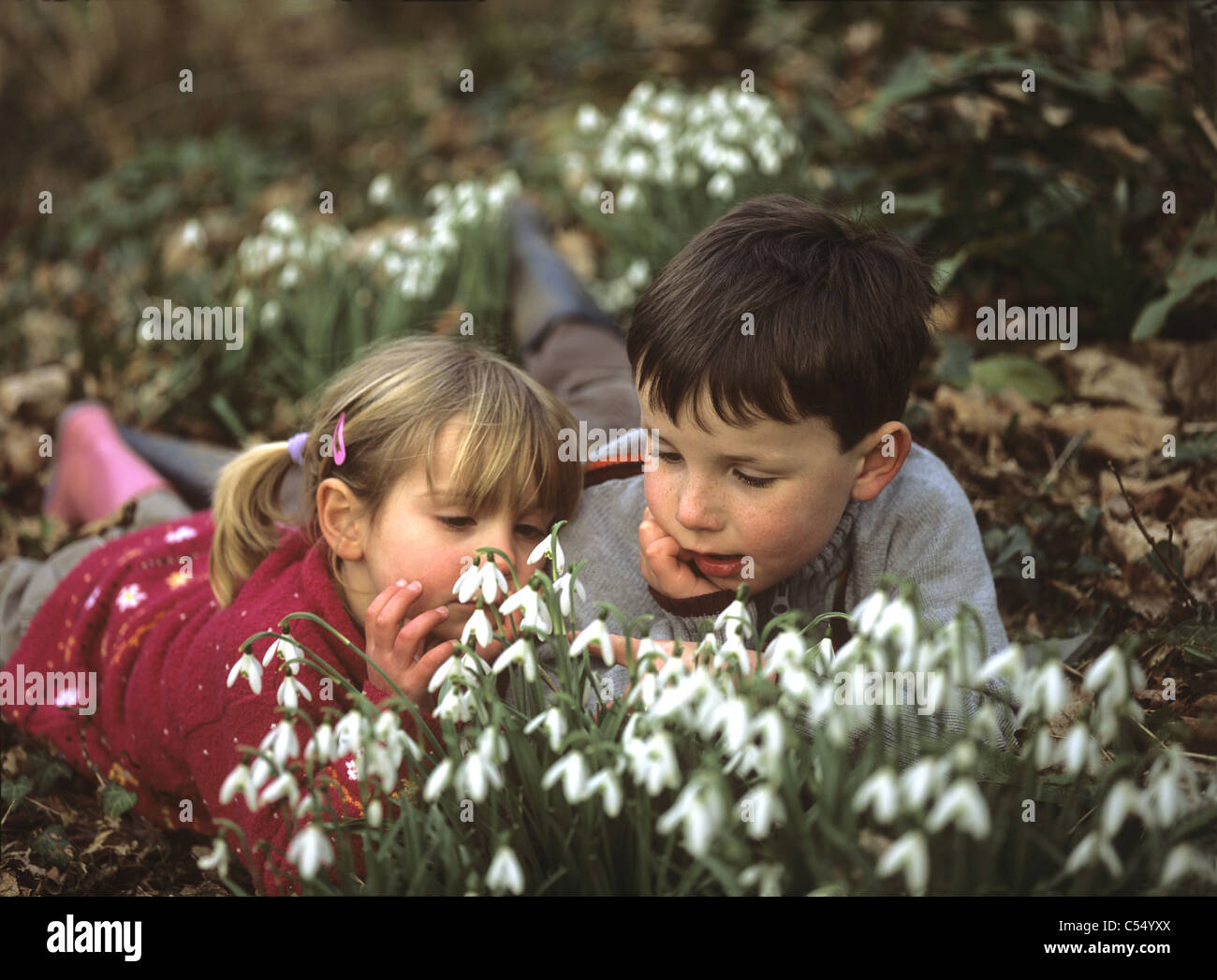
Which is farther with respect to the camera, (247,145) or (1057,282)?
(247,145)

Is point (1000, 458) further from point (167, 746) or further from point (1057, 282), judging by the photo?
point (167, 746)

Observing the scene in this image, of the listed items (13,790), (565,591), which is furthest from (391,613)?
(13,790)

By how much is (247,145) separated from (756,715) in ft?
20.1

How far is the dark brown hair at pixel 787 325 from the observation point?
6.50 feet

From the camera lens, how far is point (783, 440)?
2004 millimetres

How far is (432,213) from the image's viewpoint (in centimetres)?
547

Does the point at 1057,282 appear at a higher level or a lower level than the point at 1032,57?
lower

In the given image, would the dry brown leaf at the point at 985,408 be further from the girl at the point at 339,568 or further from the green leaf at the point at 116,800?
the green leaf at the point at 116,800

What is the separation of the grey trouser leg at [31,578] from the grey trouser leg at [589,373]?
119 cm

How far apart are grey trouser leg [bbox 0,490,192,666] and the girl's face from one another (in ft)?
4.02

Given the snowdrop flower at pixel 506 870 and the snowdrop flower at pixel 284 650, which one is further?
the snowdrop flower at pixel 284 650

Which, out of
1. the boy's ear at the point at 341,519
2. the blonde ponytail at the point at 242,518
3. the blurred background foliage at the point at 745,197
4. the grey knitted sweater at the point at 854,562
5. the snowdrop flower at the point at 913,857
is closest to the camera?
the snowdrop flower at the point at 913,857

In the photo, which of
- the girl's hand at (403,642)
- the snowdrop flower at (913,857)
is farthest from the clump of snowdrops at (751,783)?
the girl's hand at (403,642)

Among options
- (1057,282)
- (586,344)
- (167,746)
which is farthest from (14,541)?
(1057,282)
